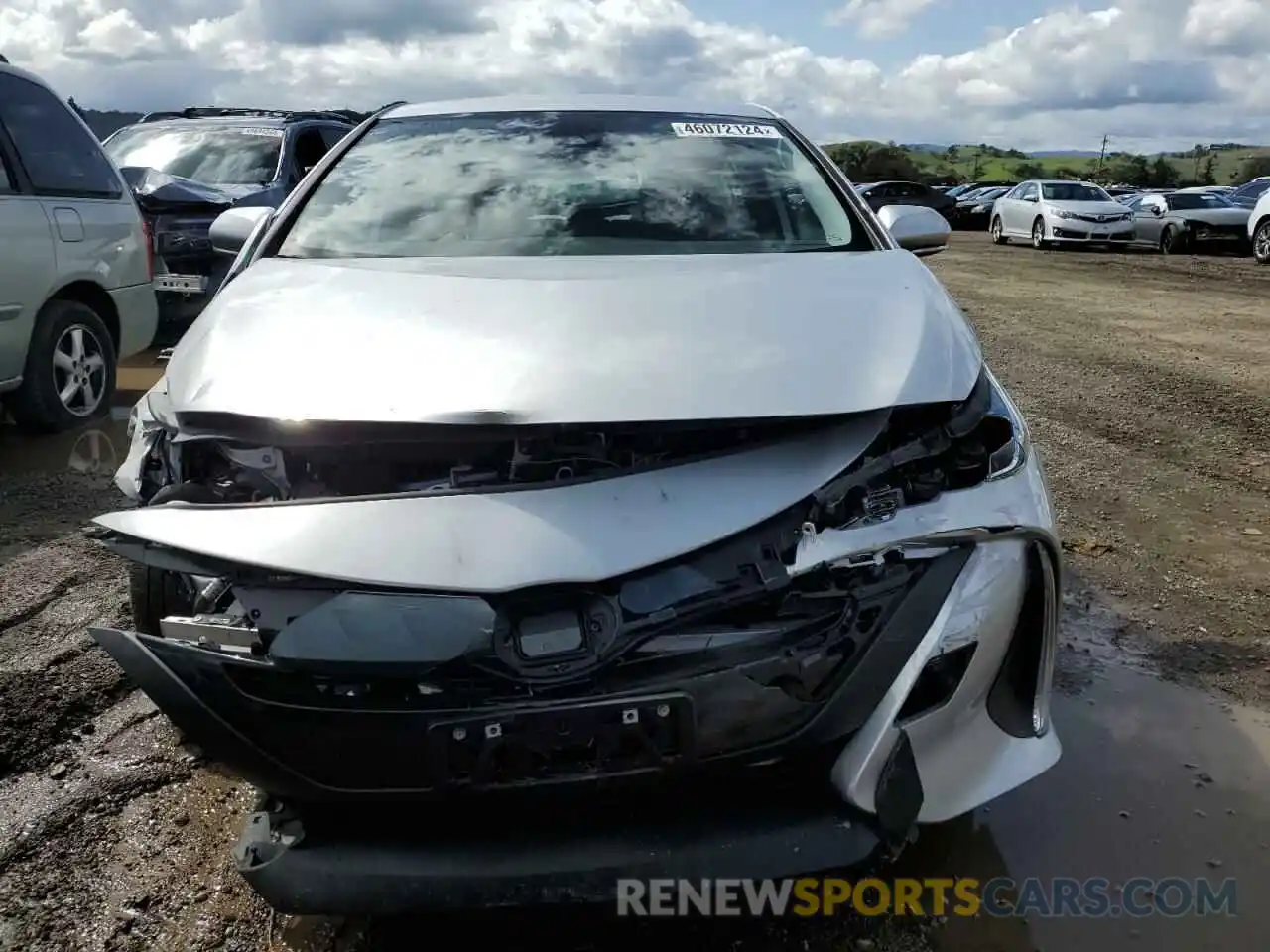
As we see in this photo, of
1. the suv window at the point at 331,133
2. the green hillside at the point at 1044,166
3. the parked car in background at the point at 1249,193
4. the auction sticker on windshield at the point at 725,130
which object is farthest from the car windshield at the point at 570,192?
the green hillside at the point at 1044,166

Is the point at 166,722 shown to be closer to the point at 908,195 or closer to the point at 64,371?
the point at 64,371

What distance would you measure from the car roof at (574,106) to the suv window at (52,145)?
264 centimetres

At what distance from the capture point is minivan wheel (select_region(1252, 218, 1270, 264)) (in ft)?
54.7

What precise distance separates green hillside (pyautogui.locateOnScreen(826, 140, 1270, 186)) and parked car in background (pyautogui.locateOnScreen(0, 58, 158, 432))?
36871mm

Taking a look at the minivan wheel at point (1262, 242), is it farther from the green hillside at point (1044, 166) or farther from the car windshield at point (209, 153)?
the green hillside at point (1044, 166)

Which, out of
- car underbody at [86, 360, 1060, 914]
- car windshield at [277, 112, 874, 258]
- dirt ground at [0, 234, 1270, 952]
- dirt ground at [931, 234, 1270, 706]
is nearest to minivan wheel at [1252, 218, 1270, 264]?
dirt ground at [931, 234, 1270, 706]

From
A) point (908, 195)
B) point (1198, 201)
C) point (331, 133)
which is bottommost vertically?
point (908, 195)

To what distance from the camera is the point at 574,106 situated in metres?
3.70

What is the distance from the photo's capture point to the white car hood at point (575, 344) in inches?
80.2

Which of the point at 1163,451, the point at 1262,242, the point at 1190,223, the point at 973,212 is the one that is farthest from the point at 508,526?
the point at 973,212

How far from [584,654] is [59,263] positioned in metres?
4.78

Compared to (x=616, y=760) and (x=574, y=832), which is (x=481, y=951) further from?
(x=616, y=760)

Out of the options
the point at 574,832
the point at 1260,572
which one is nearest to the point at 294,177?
the point at 1260,572

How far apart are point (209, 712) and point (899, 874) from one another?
1.44m
